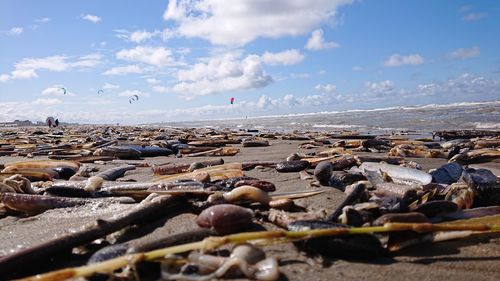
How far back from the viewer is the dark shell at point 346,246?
5.21ft

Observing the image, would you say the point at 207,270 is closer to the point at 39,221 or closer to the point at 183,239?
the point at 183,239

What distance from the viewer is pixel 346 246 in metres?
1.59

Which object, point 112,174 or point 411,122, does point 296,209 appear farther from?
point 411,122

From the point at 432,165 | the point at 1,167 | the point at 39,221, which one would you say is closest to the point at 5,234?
the point at 39,221

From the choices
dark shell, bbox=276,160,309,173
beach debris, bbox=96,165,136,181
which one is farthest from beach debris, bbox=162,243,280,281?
beach debris, bbox=96,165,136,181

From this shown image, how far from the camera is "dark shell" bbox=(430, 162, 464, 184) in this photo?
2.94m

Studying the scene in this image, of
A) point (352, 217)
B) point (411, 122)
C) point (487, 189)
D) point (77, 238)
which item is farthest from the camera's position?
point (411, 122)

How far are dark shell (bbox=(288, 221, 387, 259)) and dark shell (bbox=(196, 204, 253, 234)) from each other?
29cm

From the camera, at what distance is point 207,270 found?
1.42m

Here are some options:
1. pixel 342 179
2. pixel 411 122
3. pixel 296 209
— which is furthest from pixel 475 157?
pixel 411 122

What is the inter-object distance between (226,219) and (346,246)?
54 cm

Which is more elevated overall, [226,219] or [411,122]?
[226,219]

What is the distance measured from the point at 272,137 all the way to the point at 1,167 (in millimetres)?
7747

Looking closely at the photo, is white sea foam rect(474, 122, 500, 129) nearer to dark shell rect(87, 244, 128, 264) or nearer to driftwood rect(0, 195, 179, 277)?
driftwood rect(0, 195, 179, 277)
